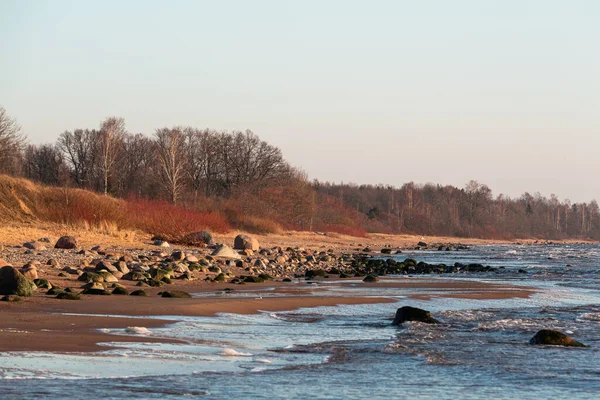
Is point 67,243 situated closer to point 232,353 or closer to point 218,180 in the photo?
point 232,353

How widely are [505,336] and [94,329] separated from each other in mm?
5674

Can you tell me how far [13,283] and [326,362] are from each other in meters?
6.28

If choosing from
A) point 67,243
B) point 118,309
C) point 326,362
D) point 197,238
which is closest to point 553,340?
point 326,362

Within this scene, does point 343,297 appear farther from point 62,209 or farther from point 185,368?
point 62,209

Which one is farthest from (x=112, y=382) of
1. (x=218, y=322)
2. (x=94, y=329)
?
(x=218, y=322)

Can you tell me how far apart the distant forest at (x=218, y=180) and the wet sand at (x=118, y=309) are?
26.3 m

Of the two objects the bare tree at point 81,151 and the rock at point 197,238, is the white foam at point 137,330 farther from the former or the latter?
the bare tree at point 81,151

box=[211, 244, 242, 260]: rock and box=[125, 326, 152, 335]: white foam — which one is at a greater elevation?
box=[211, 244, 242, 260]: rock

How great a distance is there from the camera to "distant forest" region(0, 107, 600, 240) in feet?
208

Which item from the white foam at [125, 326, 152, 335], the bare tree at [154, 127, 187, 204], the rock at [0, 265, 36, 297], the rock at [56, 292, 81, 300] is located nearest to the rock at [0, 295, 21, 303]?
the rock at [0, 265, 36, 297]

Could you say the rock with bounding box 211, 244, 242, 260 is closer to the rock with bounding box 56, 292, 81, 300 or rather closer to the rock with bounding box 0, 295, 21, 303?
the rock with bounding box 56, 292, 81, 300

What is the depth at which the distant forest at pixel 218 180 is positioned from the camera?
208 feet

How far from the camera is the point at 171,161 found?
66312mm

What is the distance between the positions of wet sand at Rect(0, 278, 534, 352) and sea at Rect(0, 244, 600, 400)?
39 cm
